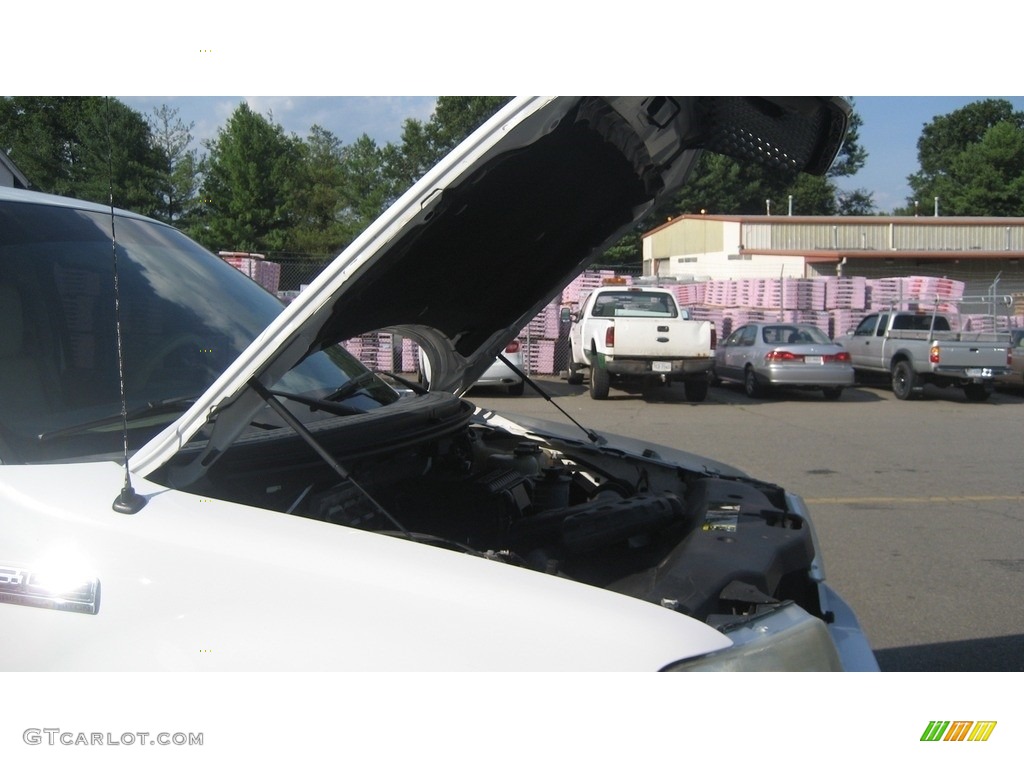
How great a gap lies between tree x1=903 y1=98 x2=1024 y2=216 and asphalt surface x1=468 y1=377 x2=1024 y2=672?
2247cm

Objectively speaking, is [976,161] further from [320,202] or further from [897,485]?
[897,485]

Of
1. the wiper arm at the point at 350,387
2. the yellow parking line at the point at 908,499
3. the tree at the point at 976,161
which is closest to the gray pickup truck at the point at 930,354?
the yellow parking line at the point at 908,499

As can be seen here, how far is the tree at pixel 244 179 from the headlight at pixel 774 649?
190 cm

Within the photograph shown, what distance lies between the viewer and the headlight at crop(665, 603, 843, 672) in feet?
5.90

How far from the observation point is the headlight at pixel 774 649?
180 cm

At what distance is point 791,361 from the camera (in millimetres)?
16047

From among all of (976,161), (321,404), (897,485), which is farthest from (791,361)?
(976,161)

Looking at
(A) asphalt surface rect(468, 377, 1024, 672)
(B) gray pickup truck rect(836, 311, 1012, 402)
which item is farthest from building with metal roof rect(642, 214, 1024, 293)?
(A) asphalt surface rect(468, 377, 1024, 672)

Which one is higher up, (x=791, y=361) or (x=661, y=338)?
(x=661, y=338)

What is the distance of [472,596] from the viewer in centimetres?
177

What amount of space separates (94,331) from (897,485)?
7623 mm

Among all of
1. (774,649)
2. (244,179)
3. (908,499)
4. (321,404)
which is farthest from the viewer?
(908,499)

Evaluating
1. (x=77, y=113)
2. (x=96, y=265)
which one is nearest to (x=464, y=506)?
(x=96, y=265)

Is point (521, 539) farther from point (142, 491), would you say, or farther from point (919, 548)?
point (919, 548)
